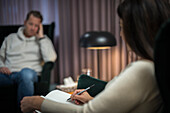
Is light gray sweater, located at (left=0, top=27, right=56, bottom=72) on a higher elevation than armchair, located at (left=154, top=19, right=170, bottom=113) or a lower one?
lower

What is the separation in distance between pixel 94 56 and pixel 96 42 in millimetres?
856

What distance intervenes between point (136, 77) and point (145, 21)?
7.2 inches

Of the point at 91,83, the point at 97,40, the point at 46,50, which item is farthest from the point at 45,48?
the point at 91,83

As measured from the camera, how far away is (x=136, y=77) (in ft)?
1.73

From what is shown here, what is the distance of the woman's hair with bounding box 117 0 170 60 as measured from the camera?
1.87 feet

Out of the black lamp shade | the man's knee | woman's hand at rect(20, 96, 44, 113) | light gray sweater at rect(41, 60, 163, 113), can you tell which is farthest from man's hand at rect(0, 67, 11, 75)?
light gray sweater at rect(41, 60, 163, 113)

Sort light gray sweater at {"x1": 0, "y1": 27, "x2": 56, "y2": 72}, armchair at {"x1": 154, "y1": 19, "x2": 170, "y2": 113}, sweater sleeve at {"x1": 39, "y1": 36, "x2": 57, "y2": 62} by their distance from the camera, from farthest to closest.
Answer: sweater sleeve at {"x1": 39, "y1": 36, "x2": 57, "y2": 62} → light gray sweater at {"x1": 0, "y1": 27, "x2": 56, "y2": 72} → armchair at {"x1": 154, "y1": 19, "x2": 170, "y2": 113}

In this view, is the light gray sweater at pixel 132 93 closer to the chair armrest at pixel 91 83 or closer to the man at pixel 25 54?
the chair armrest at pixel 91 83

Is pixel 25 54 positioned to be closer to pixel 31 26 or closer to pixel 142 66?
pixel 31 26

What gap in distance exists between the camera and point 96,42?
190 centimetres

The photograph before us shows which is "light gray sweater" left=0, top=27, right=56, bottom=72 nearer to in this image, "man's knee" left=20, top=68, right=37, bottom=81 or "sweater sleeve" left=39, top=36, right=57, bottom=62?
"sweater sleeve" left=39, top=36, right=57, bottom=62

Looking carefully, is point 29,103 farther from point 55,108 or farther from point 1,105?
point 1,105

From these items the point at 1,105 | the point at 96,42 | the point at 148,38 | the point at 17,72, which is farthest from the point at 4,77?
the point at 148,38

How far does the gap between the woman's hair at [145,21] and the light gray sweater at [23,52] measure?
164 centimetres
